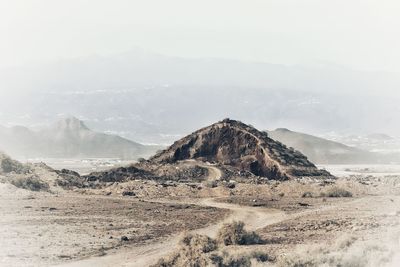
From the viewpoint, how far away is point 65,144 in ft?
614

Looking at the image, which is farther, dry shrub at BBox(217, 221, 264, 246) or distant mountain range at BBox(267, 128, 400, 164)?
distant mountain range at BBox(267, 128, 400, 164)

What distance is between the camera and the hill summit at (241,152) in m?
64.4

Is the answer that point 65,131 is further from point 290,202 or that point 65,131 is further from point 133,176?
point 290,202

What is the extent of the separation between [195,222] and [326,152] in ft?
412

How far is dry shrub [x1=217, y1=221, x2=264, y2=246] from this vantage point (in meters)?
23.8

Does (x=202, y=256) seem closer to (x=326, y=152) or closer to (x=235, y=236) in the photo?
(x=235, y=236)

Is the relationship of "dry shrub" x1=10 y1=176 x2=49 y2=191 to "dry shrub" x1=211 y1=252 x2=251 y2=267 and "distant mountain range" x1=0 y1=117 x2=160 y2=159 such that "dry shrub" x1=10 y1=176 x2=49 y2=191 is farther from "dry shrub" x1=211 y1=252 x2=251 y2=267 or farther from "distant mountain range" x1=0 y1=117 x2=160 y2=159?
"distant mountain range" x1=0 y1=117 x2=160 y2=159

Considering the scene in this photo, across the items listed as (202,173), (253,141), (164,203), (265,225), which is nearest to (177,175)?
(202,173)

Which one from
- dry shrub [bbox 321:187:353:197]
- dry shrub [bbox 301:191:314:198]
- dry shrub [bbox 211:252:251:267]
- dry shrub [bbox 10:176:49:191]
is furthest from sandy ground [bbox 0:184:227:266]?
dry shrub [bbox 321:187:353:197]

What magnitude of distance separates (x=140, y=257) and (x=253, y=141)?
46.9 metres

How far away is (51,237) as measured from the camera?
26922 millimetres

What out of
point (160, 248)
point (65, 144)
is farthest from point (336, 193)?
point (65, 144)

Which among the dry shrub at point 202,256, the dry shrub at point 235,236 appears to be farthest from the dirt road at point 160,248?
the dry shrub at point 235,236

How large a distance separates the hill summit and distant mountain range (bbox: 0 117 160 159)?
99.1 meters
